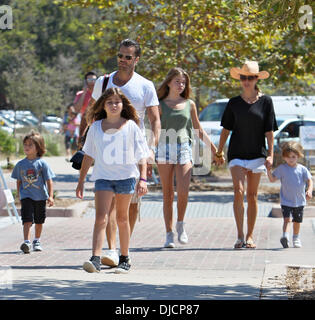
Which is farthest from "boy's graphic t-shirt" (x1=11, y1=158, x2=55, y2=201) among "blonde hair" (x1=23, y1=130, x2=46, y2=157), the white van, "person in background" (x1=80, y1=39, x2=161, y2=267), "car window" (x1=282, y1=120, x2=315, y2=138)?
"car window" (x1=282, y1=120, x2=315, y2=138)

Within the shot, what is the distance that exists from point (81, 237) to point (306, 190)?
8.99 ft

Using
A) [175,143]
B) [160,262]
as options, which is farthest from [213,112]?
[160,262]

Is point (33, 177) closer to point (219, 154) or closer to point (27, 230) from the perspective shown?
point (27, 230)

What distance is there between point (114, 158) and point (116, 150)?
7 cm

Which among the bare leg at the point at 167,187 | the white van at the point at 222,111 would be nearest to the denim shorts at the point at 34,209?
the bare leg at the point at 167,187

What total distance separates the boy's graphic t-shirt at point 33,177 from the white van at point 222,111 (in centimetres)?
1127

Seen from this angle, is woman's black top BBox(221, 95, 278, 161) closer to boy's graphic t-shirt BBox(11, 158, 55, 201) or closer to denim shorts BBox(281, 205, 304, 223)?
denim shorts BBox(281, 205, 304, 223)

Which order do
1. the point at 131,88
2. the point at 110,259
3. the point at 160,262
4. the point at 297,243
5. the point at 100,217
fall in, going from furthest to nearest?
the point at 297,243 < the point at 160,262 < the point at 131,88 < the point at 110,259 < the point at 100,217

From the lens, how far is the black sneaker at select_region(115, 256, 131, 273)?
298 inches

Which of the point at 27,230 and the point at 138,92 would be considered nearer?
the point at 138,92

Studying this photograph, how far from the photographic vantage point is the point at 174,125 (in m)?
9.41

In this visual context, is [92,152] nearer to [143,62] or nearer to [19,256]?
[19,256]
